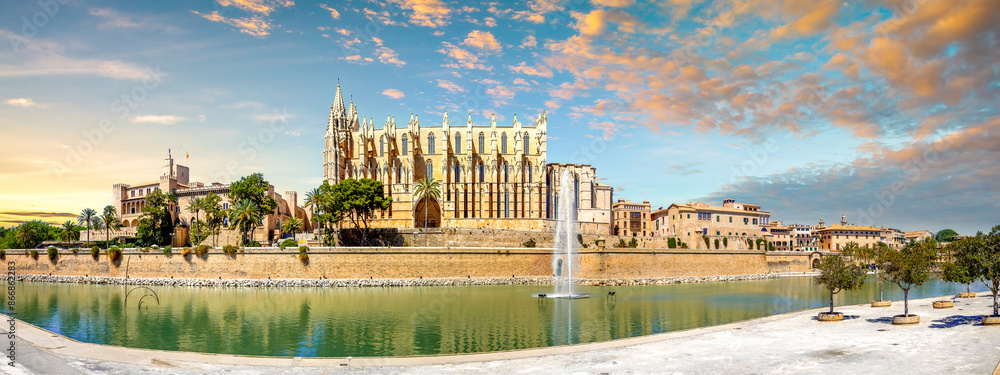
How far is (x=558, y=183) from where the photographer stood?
267ft

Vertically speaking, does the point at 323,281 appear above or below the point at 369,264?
below

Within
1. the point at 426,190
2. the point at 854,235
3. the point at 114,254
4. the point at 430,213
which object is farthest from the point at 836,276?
the point at 854,235

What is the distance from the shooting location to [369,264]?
54562 mm

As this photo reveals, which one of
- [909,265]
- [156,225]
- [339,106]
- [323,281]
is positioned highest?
[339,106]

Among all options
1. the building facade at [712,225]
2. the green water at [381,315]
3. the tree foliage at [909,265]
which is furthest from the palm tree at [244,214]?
the tree foliage at [909,265]

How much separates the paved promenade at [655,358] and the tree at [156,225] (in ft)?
174

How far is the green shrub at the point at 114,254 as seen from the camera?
5797 centimetres

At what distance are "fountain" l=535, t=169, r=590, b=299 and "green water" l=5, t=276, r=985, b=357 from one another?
83.7 inches

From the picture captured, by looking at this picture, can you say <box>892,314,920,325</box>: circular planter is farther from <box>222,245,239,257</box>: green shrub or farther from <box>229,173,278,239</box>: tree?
<box>229,173,278,239</box>: tree

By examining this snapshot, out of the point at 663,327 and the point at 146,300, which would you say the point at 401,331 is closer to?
the point at 663,327

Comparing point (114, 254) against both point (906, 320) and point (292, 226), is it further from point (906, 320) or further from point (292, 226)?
point (906, 320)

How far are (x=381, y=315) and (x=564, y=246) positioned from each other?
33038 mm

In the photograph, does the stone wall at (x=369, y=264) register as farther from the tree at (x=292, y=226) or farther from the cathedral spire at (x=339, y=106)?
the cathedral spire at (x=339, y=106)

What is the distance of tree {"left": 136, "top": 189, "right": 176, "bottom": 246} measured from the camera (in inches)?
2840
